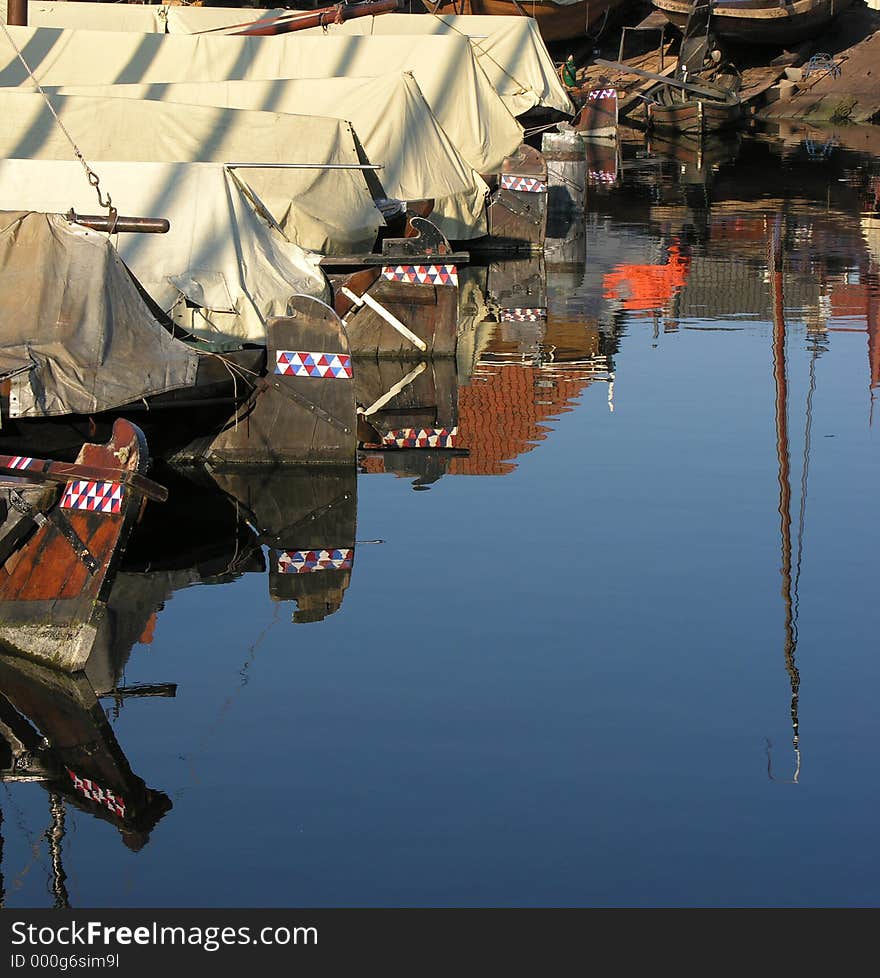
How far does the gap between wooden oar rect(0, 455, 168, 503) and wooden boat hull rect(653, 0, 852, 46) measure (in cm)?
4878

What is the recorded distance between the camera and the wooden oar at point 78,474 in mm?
10852

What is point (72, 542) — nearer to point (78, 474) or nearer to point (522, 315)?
point (78, 474)

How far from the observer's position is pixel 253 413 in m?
15.7

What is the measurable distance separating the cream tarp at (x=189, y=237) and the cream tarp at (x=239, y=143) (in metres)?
3.97

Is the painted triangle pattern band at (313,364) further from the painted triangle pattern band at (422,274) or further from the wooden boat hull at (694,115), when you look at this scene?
the wooden boat hull at (694,115)

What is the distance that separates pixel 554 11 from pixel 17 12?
2943cm

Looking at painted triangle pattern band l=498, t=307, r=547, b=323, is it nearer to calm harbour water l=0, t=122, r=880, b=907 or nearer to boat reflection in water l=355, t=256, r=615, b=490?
boat reflection in water l=355, t=256, r=615, b=490

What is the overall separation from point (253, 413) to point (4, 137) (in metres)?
8.47

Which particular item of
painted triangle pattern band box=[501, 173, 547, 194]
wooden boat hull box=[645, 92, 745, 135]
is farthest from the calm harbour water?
wooden boat hull box=[645, 92, 745, 135]

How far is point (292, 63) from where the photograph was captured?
3247cm

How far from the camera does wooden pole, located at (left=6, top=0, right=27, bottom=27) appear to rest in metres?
34.7

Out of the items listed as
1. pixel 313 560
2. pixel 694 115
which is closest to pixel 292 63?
pixel 313 560
